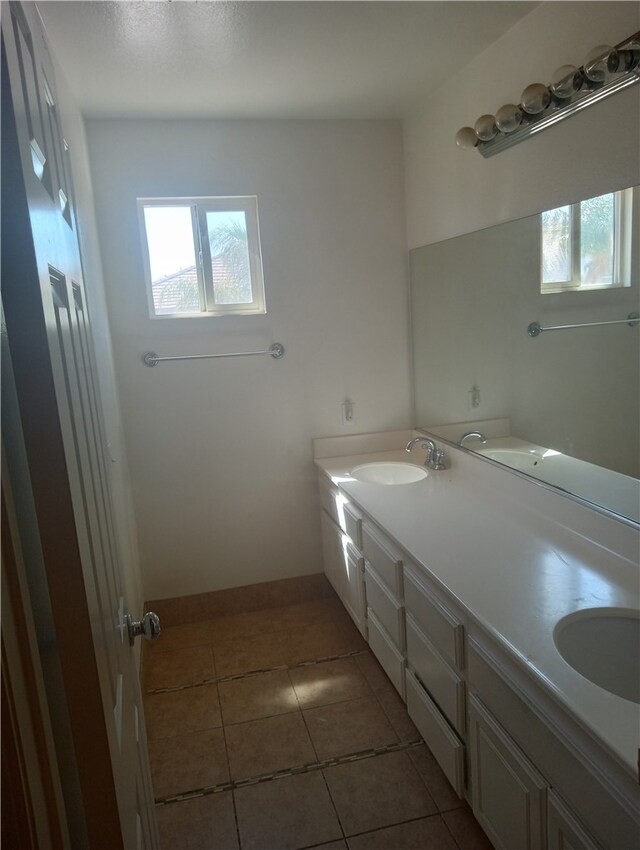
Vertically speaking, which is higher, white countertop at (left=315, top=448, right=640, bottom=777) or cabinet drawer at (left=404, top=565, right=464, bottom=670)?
white countertop at (left=315, top=448, right=640, bottom=777)

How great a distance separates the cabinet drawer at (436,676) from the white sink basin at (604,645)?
13.7 inches

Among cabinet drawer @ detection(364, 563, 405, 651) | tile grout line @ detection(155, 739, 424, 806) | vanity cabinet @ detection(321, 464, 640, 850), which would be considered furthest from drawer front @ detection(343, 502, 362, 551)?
tile grout line @ detection(155, 739, 424, 806)

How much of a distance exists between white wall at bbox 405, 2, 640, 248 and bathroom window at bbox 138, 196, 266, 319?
0.84 metres

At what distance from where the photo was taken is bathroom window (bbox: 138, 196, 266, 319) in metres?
2.72

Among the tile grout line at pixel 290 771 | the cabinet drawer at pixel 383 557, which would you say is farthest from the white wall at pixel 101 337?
the cabinet drawer at pixel 383 557

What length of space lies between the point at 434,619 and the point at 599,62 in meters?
1.55

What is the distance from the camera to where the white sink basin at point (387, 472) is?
108 inches

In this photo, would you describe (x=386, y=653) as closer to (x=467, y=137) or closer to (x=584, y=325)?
(x=584, y=325)

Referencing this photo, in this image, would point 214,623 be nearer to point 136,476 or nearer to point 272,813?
point 136,476

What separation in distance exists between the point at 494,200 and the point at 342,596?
188cm

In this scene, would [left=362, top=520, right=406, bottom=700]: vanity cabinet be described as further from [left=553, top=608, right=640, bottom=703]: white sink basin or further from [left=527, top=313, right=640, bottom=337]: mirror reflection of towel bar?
[left=527, top=313, right=640, bottom=337]: mirror reflection of towel bar

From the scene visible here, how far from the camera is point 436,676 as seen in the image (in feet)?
5.73

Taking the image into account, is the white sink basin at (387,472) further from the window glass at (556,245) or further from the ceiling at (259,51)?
the ceiling at (259,51)

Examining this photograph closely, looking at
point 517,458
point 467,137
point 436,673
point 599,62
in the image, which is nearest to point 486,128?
point 467,137
